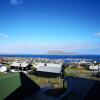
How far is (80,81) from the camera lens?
2289cm

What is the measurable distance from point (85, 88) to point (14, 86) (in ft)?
29.8

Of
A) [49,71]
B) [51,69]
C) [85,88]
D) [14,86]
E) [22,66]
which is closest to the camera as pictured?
[85,88]

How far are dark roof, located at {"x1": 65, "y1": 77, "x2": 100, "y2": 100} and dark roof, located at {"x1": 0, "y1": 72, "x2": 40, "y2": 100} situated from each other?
616 cm

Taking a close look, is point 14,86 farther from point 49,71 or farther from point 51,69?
point 51,69

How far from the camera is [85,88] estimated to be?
20734mm

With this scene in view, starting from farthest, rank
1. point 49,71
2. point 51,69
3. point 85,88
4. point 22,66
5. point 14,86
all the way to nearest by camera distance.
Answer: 1. point 22,66
2. point 51,69
3. point 49,71
4. point 14,86
5. point 85,88

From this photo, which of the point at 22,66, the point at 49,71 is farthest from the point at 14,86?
the point at 22,66

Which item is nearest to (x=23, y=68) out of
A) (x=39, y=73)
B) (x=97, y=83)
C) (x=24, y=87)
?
(x=39, y=73)

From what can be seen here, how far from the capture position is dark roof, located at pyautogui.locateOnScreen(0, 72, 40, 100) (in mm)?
20355

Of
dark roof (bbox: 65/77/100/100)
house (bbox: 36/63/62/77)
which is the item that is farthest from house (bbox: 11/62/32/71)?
dark roof (bbox: 65/77/100/100)

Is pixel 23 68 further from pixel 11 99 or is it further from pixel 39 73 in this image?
pixel 11 99

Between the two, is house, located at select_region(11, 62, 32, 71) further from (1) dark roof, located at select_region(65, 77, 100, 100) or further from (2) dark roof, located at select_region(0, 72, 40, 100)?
(1) dark roof, located at select_region(65, 77, 100, 100)

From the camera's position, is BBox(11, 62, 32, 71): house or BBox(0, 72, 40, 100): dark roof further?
BBox(11, 62, 32, 71): house

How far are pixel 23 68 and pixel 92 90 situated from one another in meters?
46.5
